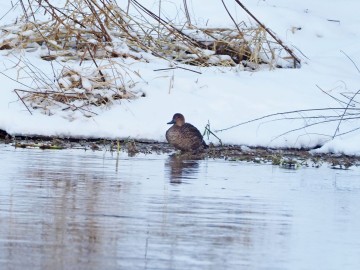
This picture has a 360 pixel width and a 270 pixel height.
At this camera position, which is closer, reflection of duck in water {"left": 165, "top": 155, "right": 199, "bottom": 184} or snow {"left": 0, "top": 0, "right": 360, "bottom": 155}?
reflection of duck in water {"left": 165, "top": 155, "right": 199, "bottom": 184}

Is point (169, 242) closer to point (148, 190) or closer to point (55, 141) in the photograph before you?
point (148, 190)

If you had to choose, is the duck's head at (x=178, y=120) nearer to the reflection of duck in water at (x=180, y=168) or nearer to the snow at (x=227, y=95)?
the snow at (x=227, y=95)

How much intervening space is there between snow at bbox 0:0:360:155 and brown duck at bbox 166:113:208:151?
464mm

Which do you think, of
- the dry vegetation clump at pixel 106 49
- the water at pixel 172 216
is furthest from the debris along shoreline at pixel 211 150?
the dry vegetation clump at pixel 106 49

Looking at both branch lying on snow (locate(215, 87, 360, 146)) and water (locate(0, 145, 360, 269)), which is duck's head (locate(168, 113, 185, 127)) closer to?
branch lying on snow (locate(215, 87, 360, 146))

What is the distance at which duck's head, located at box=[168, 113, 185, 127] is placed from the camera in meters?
11.1

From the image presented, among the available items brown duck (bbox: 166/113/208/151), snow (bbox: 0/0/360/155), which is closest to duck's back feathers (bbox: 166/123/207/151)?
brown duck (bbox: 166/113/208/151)

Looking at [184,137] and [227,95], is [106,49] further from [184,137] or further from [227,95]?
[184,137]

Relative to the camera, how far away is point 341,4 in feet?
56.3

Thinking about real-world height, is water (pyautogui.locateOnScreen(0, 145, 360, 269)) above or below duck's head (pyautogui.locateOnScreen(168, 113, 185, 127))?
below

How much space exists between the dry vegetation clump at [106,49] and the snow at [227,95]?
93 millimetres

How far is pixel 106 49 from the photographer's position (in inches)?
523

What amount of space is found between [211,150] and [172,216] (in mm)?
4871

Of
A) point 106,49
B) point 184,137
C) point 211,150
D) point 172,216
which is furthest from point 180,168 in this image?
point 106,49
